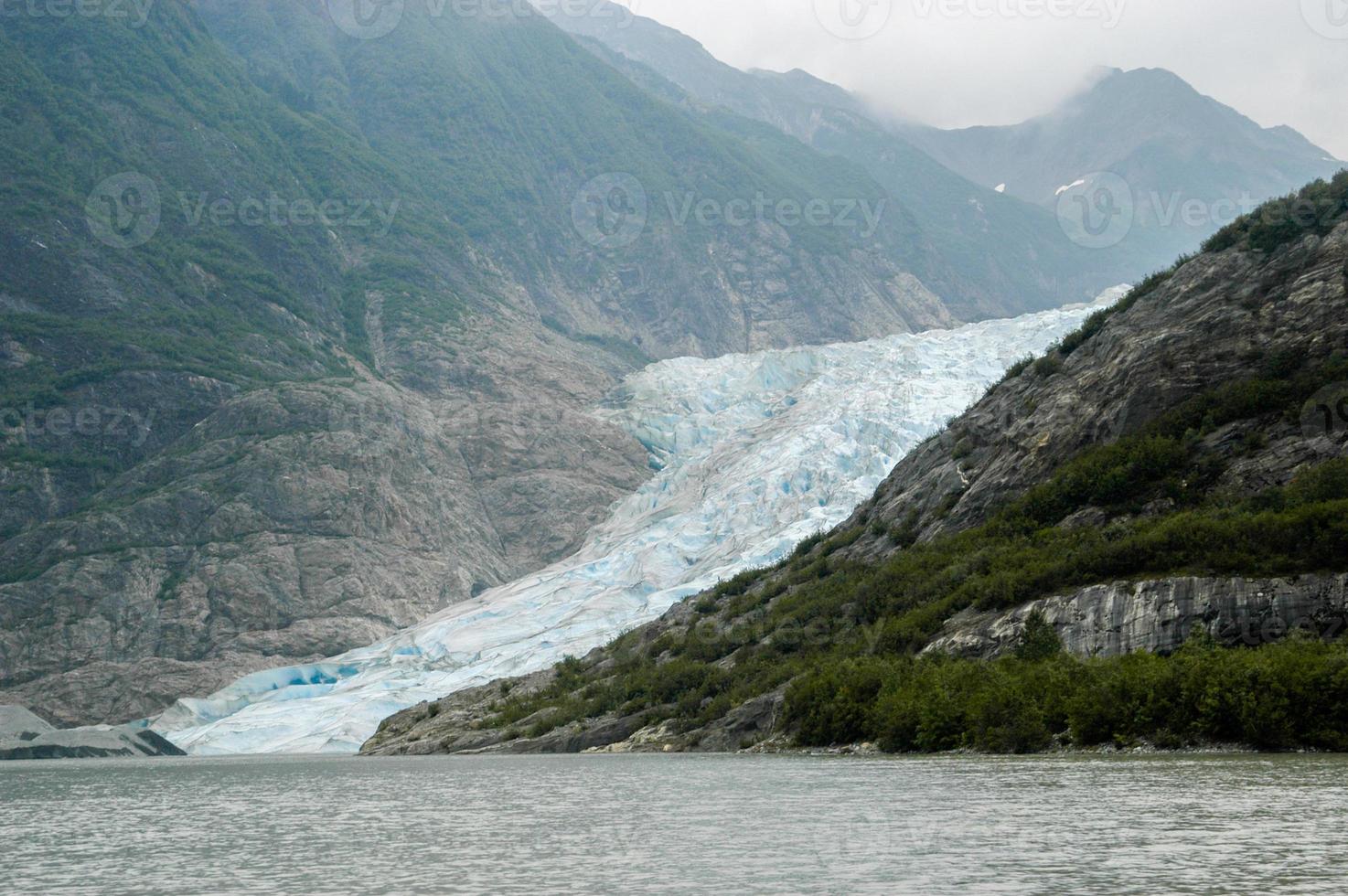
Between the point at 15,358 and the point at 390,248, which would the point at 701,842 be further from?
the point at 390,248

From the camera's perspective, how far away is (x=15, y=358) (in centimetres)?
12925

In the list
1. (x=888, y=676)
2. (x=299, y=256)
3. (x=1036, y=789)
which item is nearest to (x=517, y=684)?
(x=888, y=676)

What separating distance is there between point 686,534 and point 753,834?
3353 inches

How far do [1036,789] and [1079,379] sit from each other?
35941 mm

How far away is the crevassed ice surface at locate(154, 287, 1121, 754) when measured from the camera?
88.7 m

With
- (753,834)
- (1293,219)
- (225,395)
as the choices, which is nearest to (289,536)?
(225,395)

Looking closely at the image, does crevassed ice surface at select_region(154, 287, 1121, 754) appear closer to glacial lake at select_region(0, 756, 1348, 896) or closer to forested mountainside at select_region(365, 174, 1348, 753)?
forested mountainside at select_region(365, 174, 1348, 753)

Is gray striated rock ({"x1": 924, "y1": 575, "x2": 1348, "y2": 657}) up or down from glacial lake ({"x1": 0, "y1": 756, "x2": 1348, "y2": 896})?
up

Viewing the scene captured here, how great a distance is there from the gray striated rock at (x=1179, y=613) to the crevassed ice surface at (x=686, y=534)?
164 feet

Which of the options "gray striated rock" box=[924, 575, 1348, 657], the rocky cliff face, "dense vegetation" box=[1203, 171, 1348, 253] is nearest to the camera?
"gray striated rock" box=[924, 575, 1348, 657]

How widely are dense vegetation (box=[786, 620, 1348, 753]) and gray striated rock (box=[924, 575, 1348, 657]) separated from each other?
988 millimetres

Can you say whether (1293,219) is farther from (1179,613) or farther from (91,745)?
(91,745)

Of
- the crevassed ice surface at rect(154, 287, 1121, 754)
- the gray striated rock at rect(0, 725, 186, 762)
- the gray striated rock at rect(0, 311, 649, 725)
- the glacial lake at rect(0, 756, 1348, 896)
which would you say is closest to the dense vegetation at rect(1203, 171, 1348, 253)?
the glacial lake at rect(0, 756, 1348, 896)

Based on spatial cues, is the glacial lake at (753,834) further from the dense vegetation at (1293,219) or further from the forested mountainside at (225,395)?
the forested mountainside at (225,395)
